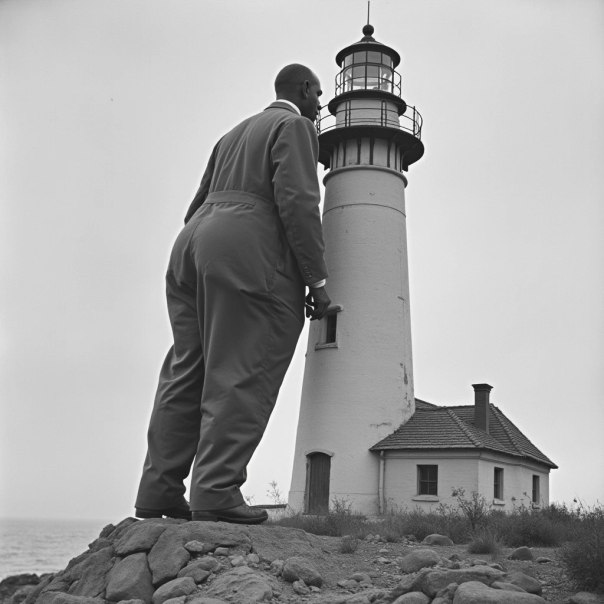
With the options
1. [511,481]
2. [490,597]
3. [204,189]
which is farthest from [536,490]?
[490,597]

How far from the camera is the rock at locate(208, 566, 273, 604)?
4.82 m

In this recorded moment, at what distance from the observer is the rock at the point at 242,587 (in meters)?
4.82

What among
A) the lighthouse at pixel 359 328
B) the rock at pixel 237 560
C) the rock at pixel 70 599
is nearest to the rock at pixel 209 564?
the rock at pixel 237 560

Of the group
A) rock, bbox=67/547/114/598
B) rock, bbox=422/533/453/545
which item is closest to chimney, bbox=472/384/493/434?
rock, bbox=422/533/453/545

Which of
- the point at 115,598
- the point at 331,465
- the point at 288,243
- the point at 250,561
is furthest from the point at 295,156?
the point at 331,465

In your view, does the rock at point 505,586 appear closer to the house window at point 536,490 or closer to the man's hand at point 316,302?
the man's hand at point 316,302

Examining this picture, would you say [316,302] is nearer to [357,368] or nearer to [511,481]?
[357,368]

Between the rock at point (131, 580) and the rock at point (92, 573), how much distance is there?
4.1 inches

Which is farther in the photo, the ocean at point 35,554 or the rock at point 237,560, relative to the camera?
the ocean at point 35,554

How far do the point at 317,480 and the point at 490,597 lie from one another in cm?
1742

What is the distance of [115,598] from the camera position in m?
5.36

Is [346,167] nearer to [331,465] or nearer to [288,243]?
[331,465]

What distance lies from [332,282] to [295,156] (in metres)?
15.9

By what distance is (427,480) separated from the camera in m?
20.9
